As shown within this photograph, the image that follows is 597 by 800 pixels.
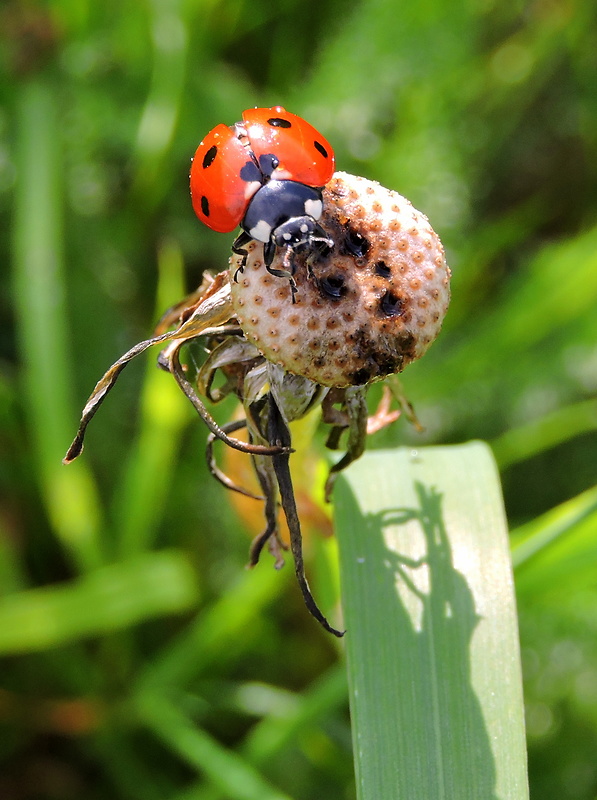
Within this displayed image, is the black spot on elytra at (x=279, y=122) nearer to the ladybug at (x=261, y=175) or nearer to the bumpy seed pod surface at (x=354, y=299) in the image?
the ladybug at (x=261, y=175)

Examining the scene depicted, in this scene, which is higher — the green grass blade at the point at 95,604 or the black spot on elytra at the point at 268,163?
the black spot on elytra at the point at 268,163

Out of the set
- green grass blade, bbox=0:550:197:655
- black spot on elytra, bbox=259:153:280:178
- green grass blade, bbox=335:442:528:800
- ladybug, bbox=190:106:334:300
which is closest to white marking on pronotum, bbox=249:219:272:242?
ladybug, bbox=190:106:334:300

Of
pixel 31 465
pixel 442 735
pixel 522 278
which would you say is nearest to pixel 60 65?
pixel 31 465

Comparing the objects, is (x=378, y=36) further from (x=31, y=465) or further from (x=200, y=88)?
(x=31, y=465)

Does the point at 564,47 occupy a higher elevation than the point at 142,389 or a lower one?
higher

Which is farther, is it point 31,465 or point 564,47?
point 564,47

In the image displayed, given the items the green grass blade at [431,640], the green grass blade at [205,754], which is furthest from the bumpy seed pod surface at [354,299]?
the green grass blade at [205,754]

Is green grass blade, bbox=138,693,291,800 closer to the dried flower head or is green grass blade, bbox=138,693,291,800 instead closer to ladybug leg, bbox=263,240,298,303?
the dried flower head
